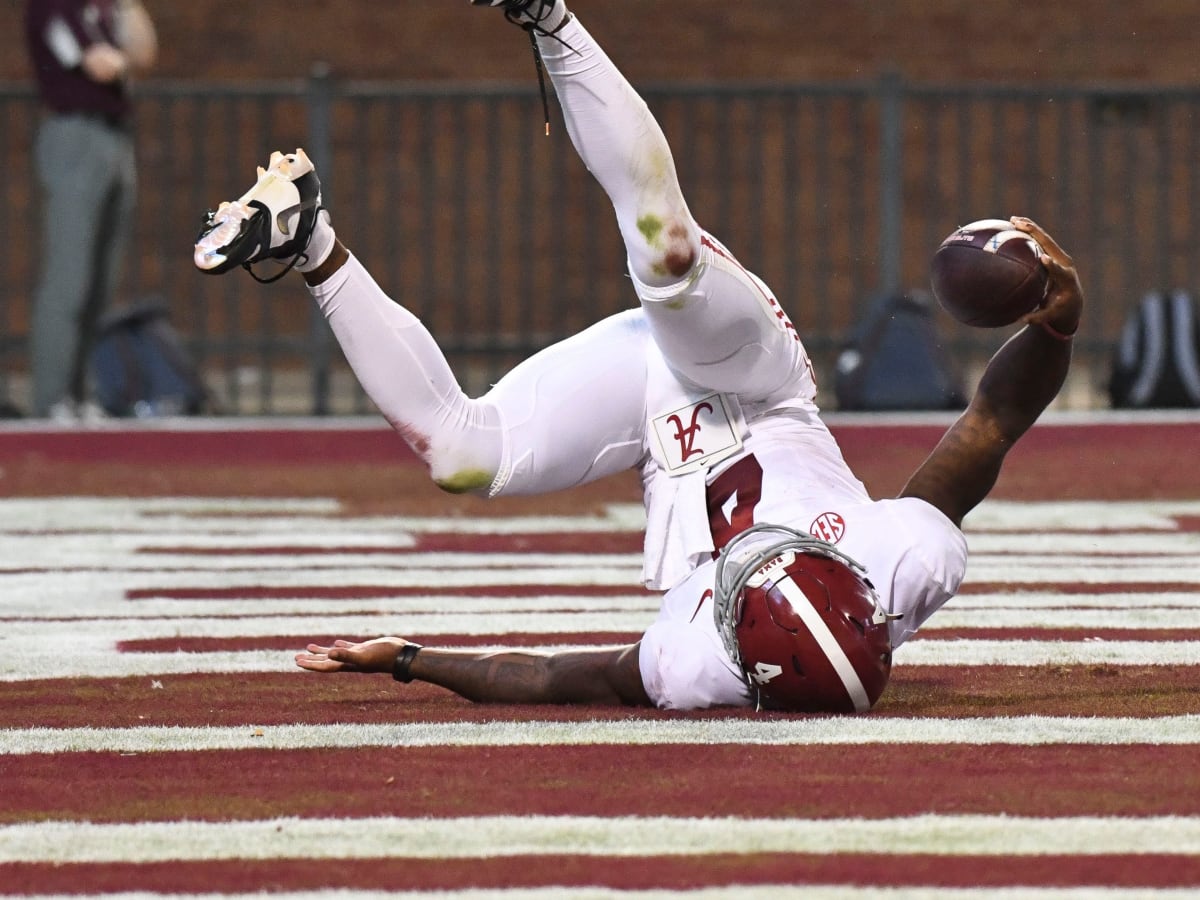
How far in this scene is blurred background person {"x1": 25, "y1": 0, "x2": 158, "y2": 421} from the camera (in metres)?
10.9

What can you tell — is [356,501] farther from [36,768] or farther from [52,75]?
[36,768]

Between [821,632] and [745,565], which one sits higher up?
[745,565]

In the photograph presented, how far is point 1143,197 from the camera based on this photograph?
18328 mm

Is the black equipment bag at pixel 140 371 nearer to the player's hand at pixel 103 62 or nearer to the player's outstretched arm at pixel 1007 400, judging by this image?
the player's hand at pixel 103 62

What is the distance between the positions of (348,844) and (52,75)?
7.93 meters

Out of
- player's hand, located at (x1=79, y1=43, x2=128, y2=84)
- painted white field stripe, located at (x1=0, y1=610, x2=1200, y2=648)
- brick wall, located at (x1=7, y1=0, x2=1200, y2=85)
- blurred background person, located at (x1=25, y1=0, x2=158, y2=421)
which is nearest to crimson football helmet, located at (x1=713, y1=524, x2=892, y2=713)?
painted white field stripe, located at (x1=0, y1=610, x2=1200, y2=648)

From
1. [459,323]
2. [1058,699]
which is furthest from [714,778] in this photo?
[459,323]

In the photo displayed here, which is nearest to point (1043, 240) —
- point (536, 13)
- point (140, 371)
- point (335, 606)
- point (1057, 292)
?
point (1057, 292)

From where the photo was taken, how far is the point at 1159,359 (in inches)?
464

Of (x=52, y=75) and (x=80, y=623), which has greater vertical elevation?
(x=52, y=75)

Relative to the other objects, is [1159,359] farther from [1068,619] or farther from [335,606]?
[335,606]

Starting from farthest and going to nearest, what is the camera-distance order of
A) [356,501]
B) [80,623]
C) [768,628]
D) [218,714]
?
[356,501], [80,623], [218,714], [768,628]

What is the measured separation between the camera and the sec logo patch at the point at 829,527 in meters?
5.01

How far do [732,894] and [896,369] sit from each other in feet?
27.6
